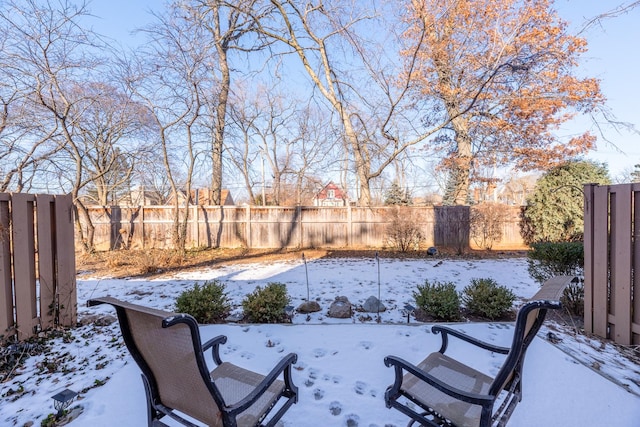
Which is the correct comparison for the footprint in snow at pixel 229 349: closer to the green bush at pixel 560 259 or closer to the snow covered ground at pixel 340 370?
the snow covered ground at pixel 340 370

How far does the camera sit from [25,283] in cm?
262

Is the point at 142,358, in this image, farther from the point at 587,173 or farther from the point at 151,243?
the point at 587,173

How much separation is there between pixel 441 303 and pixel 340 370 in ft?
5.24

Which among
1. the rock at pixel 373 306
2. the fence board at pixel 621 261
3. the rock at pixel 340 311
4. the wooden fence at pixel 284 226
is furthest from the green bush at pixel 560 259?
the wooden fence at pixel 284 226

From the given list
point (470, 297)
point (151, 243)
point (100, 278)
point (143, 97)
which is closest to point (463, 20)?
point (470, 297)

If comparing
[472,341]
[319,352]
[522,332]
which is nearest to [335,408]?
[319,352]

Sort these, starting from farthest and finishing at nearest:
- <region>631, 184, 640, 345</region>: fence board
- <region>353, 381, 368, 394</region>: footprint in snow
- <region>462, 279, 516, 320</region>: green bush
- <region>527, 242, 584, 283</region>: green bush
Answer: <region>527, 242, 584, 283</region>: green bush
<region>462, 279, 516, 320</region>: green bush
<region>631, 184, 640, 345</region>: fence board
<region>353, 381, 368, 394</region>: footprint in snow

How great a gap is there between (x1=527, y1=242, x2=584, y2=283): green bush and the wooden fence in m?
5.44

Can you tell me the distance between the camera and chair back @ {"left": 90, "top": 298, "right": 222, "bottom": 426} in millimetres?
1060

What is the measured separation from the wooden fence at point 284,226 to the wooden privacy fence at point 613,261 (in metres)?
6.37

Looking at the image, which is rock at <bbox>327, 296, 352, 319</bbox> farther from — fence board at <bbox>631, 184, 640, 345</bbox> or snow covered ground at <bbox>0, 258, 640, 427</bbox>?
fence board at <bbox>631, 184, 640, 345</bbox>

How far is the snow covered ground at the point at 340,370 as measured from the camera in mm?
1726

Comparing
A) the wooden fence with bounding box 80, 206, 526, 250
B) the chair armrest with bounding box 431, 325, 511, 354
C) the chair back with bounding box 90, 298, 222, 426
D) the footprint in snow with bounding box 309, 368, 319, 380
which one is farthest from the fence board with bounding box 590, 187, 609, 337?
the wooden fence with bounding box 80, 206, 526, 250

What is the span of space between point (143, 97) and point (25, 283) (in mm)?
6909
